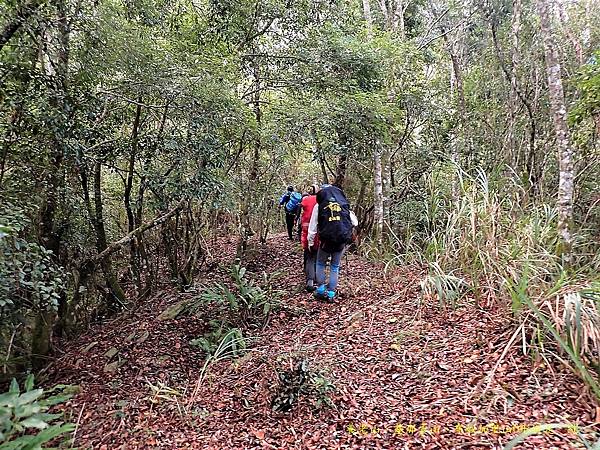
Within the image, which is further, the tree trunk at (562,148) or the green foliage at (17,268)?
the tree trunk at (562,148)

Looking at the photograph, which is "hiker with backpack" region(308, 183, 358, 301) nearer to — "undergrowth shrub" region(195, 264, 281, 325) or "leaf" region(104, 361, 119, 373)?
"undergrowth shrub" region(195, 264, 281, 325)

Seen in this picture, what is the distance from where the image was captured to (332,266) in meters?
5.72

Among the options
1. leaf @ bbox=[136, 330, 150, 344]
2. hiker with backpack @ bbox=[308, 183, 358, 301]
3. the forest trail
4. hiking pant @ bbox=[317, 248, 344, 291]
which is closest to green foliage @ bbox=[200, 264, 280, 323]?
the forest trail

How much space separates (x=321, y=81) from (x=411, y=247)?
117 inches

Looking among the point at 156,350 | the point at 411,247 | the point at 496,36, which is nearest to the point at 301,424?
the point at 156,350

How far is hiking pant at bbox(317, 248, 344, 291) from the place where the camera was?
18.5ft

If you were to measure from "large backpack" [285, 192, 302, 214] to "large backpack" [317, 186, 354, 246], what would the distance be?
11.0 feet

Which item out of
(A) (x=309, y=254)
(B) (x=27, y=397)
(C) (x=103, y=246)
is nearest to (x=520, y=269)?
(A) (x=309, y=254)

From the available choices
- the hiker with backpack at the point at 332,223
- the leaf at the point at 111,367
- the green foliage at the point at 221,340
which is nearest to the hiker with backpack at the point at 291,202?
the hiker with backpack at the point at 332,223

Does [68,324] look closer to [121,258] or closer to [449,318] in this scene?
[121,258]

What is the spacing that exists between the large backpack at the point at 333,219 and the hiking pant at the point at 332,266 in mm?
228

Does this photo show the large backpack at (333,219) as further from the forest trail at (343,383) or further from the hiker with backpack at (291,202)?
the hiker with backpack at (291,202)

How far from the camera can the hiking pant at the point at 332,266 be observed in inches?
222

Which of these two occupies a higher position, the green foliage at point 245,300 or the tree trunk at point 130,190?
the tree trunk at point 130,190
